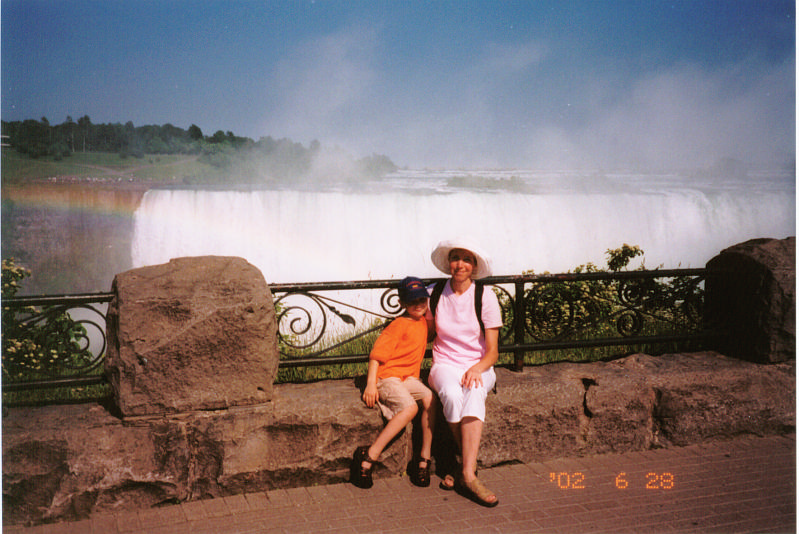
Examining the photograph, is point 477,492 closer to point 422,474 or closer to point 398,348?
point 422,474

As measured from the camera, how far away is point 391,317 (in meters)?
4.57

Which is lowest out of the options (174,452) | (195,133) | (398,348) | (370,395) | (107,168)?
(174,452)

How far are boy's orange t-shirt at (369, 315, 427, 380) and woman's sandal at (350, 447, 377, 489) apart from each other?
457 mm

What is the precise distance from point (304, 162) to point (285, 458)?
14.1ft

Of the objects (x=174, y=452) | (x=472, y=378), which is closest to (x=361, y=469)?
(x=472, y=378)

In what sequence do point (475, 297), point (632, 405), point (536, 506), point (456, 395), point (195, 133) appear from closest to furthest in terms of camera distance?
point (536, 506)
point (456, 395)
point (475, 297)
point (632, 405)
point (195, 133)

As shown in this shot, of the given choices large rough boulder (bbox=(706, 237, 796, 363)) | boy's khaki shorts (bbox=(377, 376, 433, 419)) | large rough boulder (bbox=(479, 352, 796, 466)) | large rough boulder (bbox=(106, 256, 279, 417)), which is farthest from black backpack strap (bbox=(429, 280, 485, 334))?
large rough boulder (bbox=(706, 237, 796, 363))

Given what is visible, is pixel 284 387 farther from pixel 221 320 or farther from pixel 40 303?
pixel 40 303

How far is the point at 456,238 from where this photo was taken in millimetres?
4109

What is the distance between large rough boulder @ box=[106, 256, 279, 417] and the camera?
143 inches

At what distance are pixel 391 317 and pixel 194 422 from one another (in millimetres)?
1476

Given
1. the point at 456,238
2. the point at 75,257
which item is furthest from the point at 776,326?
the point at 75,257

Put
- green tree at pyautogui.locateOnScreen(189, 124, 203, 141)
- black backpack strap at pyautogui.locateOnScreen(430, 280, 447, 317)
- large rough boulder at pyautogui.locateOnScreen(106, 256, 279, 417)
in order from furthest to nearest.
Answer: green tree at pyautogui.locateOnScreen(189, 124, 203, 141), black backpack strap at pyautogui.locateOnScreen(430, 280, 447, 317), large rough boulder at pyautogui.locateOnScreen(106, 256, 279, 417)
